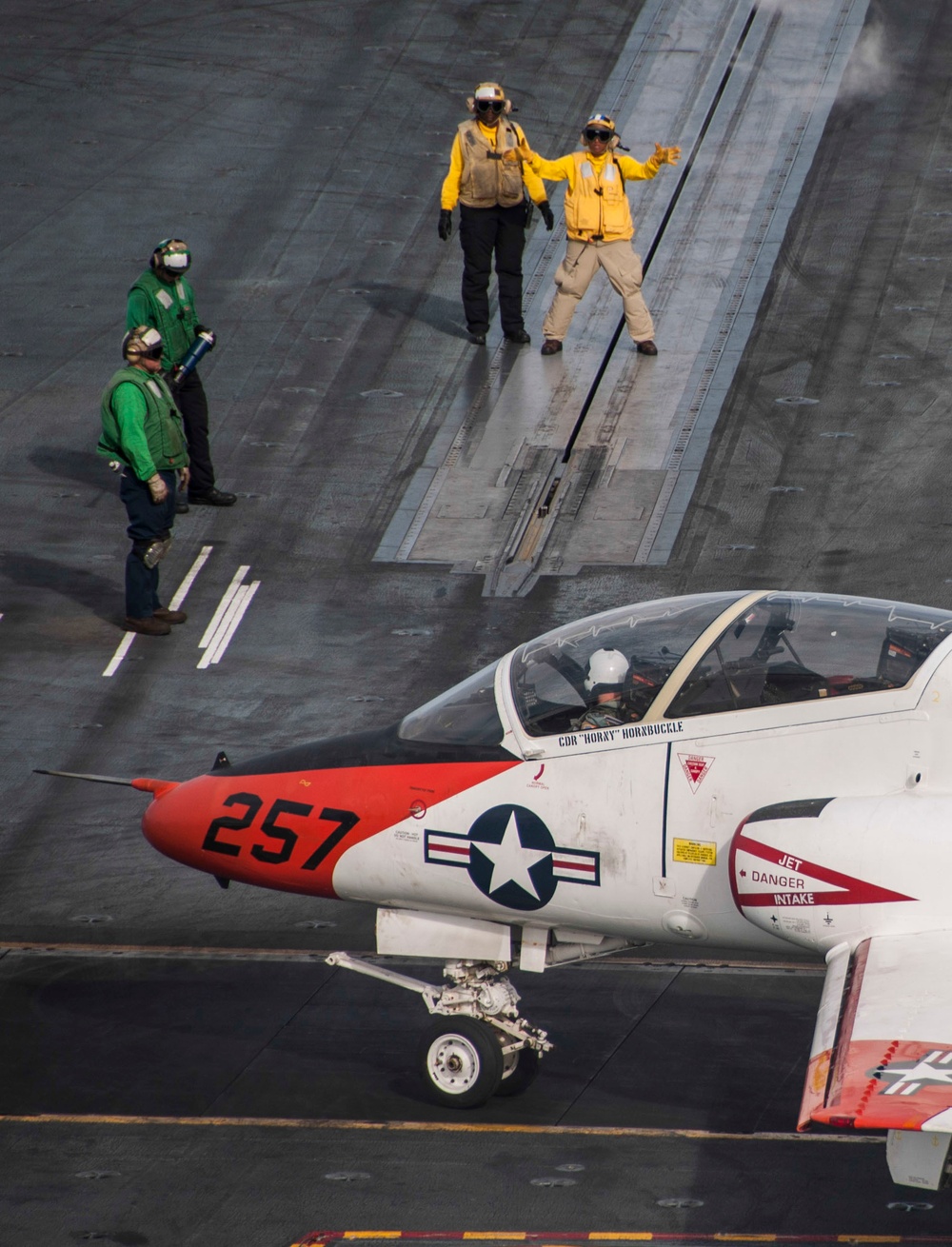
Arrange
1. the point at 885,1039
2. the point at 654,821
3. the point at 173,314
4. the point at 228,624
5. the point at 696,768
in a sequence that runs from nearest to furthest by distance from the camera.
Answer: the point at 885,1039, the point at 696,768, the point at 654,821, the point at 228,624, the point at 173,314

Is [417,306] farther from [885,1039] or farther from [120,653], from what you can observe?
[885,1039]

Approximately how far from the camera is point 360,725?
1382 centimetres

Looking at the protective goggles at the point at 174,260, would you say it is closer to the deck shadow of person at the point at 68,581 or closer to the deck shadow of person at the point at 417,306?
the deck shadow of person at the point at 68,581

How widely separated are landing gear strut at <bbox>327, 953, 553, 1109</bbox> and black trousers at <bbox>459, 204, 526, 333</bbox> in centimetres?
1145

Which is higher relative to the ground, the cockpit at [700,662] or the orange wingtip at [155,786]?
the cockpit at [700,662]

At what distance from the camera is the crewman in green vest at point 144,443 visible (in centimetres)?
1459

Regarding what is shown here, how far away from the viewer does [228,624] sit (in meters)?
15.7

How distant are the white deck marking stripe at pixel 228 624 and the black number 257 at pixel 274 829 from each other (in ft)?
17.9

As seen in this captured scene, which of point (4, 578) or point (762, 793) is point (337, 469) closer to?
point (4, 578)

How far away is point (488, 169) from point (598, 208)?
4.12ft

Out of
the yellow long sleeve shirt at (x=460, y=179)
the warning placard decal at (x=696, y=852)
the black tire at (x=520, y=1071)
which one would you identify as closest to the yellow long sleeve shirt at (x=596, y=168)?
the yellow long sleeve shirt at (x=460, y=179)

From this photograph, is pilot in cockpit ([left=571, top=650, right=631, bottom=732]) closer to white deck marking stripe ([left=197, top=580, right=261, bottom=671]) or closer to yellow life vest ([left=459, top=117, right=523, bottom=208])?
white deck marking stripe ([left=197, top=580, right=261, bottom=671])

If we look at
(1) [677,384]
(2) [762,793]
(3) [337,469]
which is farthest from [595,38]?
(2) [762,793]

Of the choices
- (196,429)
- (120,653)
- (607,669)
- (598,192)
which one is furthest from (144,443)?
(607,669)
